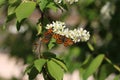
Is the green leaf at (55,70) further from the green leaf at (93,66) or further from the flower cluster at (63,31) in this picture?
the green leaf at (93,66)

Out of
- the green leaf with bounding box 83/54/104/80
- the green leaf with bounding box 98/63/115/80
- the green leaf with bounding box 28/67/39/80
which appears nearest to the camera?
the green leaf with bounding box 28/67/39/80

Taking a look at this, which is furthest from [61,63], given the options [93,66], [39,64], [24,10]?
[93,66]

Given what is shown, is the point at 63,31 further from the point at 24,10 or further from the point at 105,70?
the point at 105,70

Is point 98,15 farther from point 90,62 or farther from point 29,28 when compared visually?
point 90,62

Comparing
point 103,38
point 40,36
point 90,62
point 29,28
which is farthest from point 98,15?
point 40,36

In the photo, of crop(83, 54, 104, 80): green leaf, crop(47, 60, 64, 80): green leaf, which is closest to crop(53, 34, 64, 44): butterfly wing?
crop(47, 60, 64, 80): green leaf

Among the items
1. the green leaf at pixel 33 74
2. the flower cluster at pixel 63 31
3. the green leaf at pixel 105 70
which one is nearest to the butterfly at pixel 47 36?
the flower cluster at pixel 63 31

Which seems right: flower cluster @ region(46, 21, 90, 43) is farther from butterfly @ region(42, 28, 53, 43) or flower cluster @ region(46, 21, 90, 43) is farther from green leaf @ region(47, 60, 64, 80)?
green leaf @ region(47, 60, 64, 80)
